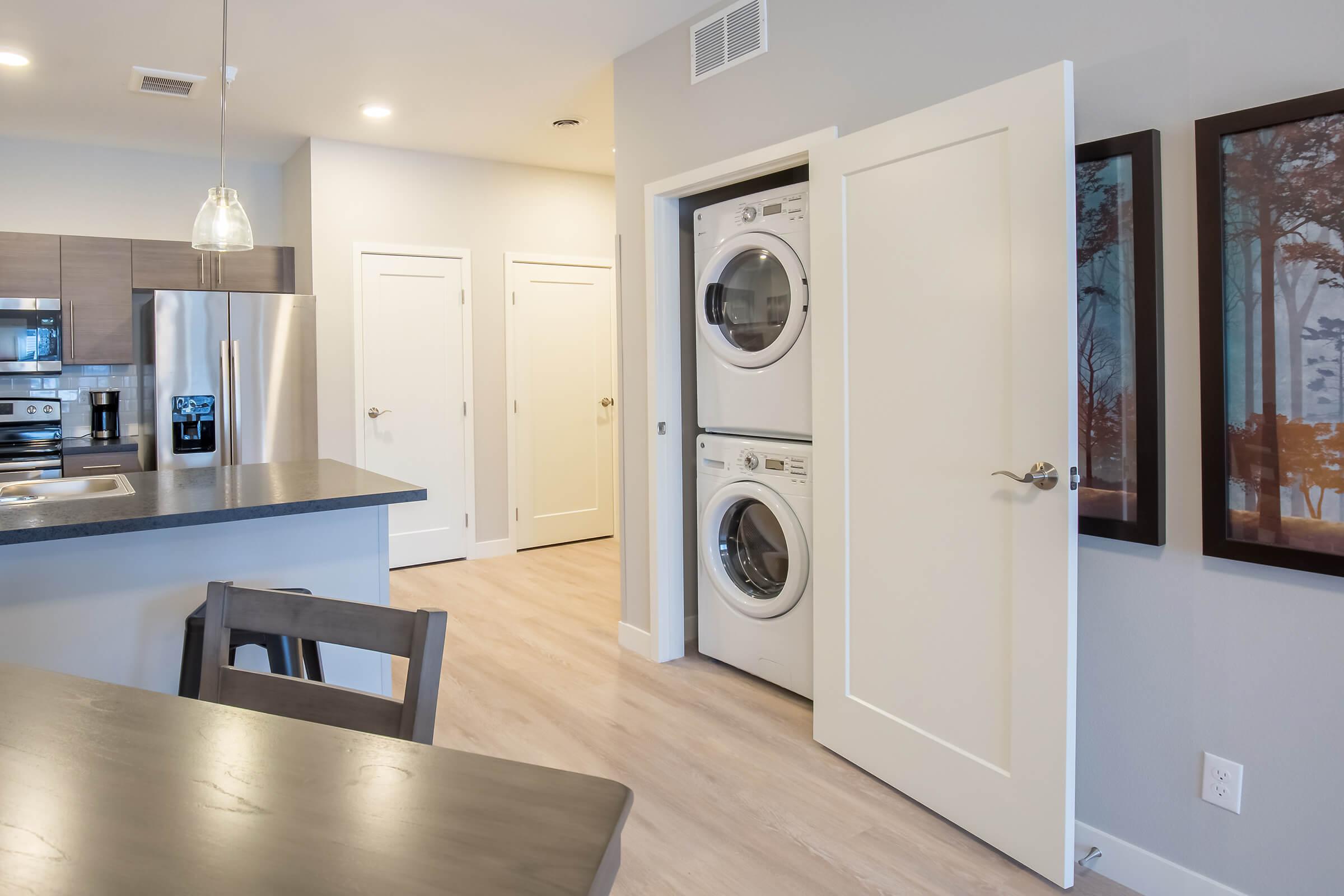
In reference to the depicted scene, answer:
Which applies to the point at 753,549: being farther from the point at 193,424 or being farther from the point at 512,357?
the point at 193,424

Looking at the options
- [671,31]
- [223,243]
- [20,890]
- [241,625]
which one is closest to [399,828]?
[20,890]

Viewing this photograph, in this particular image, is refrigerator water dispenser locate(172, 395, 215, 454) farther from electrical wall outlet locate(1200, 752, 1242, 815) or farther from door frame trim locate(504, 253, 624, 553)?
electrical wall outlet locate(1200, 752, 1242, 815)

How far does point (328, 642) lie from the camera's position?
121cm

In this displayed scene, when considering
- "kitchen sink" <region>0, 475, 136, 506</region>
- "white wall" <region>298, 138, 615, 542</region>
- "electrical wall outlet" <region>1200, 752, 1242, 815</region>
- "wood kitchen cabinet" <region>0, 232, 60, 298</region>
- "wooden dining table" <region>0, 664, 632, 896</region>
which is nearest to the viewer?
"wooden dining table" <region>0, 664, 632, 896</region>

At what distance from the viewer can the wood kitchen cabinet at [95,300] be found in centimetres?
452

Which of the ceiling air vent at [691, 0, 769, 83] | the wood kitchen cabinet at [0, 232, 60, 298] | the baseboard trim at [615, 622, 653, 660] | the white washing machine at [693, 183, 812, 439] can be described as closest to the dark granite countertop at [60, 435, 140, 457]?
the wood kitchen cabinet at [0, 232, 60, 298]

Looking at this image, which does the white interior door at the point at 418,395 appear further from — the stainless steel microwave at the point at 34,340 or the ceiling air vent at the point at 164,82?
the stainless steel microwave at the point at 34,340

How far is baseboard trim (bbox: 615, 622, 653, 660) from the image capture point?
11.4 feet

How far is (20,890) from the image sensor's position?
0.63 m

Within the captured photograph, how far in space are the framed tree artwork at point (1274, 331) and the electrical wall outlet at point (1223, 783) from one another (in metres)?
0.45

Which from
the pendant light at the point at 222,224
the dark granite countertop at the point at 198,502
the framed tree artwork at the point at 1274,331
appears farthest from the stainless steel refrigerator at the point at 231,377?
the framed tree artwork at the point at 1274,331

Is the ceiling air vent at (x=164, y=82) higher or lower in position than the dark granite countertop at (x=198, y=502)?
higher

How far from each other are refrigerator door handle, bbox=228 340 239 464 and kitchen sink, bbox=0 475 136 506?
6.59ft

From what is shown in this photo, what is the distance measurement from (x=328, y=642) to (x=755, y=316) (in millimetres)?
2182
